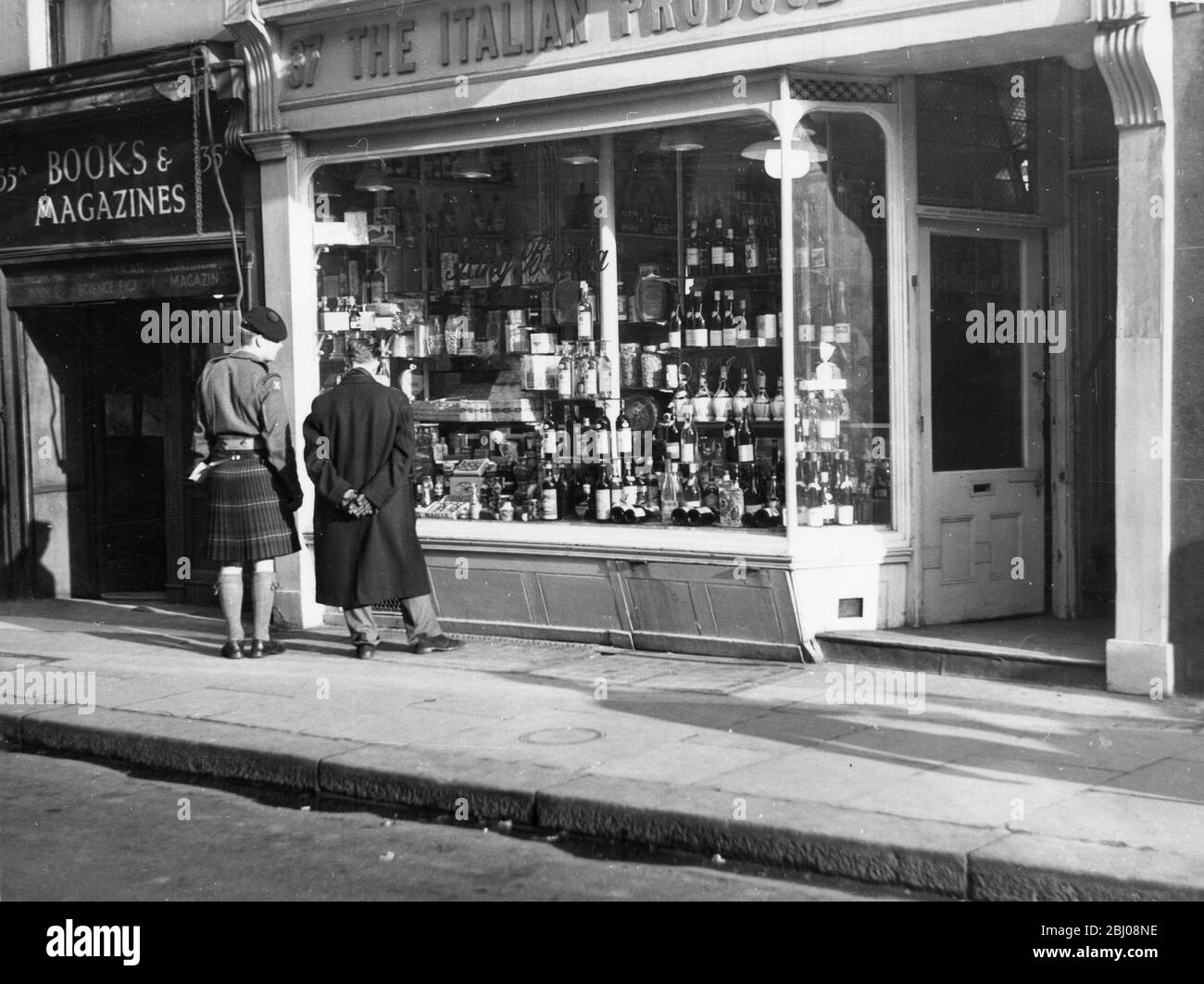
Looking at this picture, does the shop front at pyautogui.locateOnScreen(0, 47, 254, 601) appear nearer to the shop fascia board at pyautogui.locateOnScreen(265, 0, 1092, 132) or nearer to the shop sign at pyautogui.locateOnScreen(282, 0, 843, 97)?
the shop sign at pyautogui.locateOnScreen(282, 0, 843, 97)

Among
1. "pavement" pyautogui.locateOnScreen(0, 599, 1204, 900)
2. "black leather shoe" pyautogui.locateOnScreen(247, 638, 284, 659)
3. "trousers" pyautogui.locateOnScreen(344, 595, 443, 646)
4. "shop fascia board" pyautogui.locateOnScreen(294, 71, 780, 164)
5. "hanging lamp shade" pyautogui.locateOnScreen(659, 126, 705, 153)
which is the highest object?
"shop fascia board" pyautogui.locateOnScreen(294, 71, 780, 164)

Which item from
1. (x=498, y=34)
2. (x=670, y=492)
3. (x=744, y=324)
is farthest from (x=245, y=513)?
(x=498, y=34)

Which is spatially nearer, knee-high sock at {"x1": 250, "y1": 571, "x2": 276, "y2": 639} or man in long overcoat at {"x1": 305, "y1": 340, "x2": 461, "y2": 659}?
man in long overcoat at {"x1": 305, "y1": 340, "x2": 461, "y2": 659}

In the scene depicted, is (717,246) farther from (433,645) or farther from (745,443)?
(433,645)

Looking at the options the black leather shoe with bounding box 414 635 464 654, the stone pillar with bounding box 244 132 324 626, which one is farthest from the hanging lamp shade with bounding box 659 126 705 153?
the black leather shoe with bounding box 414 635 464 654

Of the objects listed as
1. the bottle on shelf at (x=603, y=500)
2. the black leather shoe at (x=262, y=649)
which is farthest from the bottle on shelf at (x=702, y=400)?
the black leather shoe at (x=262, y=649)

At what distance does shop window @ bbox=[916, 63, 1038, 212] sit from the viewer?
9648 mm

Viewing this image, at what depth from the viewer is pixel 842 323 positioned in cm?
954

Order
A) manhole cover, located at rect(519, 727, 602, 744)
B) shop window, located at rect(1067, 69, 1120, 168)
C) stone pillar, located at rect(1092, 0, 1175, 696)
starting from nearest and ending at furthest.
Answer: manhole cover, located at rect(519, 727, 602, 744)
stone pillar, located at rect(1092, 0, 1175, 696)
shop window, located at rect(1067, 69, 1120, 168)

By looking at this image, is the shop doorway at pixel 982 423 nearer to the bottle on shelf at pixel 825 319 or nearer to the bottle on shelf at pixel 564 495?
the bottle on shelf at pixel 825 319

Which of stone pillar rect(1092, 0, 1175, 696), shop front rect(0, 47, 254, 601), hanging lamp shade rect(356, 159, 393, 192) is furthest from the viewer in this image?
shop front rect(0, 47, 254, 601)

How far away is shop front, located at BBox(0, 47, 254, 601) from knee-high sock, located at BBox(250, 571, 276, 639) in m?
2.72

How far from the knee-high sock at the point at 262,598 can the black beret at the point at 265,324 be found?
153 cm

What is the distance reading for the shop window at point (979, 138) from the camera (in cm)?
965
